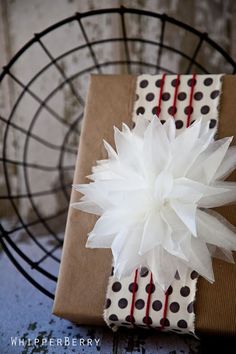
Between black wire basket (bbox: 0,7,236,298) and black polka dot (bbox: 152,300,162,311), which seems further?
black wire basket (bbox: 0,7,236,298)

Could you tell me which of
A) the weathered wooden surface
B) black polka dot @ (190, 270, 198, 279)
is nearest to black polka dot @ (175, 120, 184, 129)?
black polka dot @ (190, 270, 198, 279)

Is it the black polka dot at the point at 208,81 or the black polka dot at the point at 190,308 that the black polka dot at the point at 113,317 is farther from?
the black polka dot at the point at 208,81

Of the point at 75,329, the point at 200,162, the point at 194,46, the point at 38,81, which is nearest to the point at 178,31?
the point at 194,46

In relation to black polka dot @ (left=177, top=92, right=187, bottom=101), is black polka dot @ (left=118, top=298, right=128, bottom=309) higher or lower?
lower

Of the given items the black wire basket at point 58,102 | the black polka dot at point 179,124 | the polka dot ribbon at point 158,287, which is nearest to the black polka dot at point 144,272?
the polka dot ribbon at point 158,287

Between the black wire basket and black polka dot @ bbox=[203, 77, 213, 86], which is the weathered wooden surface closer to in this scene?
the black wire basket

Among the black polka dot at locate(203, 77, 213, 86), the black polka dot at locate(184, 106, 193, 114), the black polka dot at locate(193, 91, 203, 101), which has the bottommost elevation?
the black polka dot at locate(184, 106, 193, 114)
